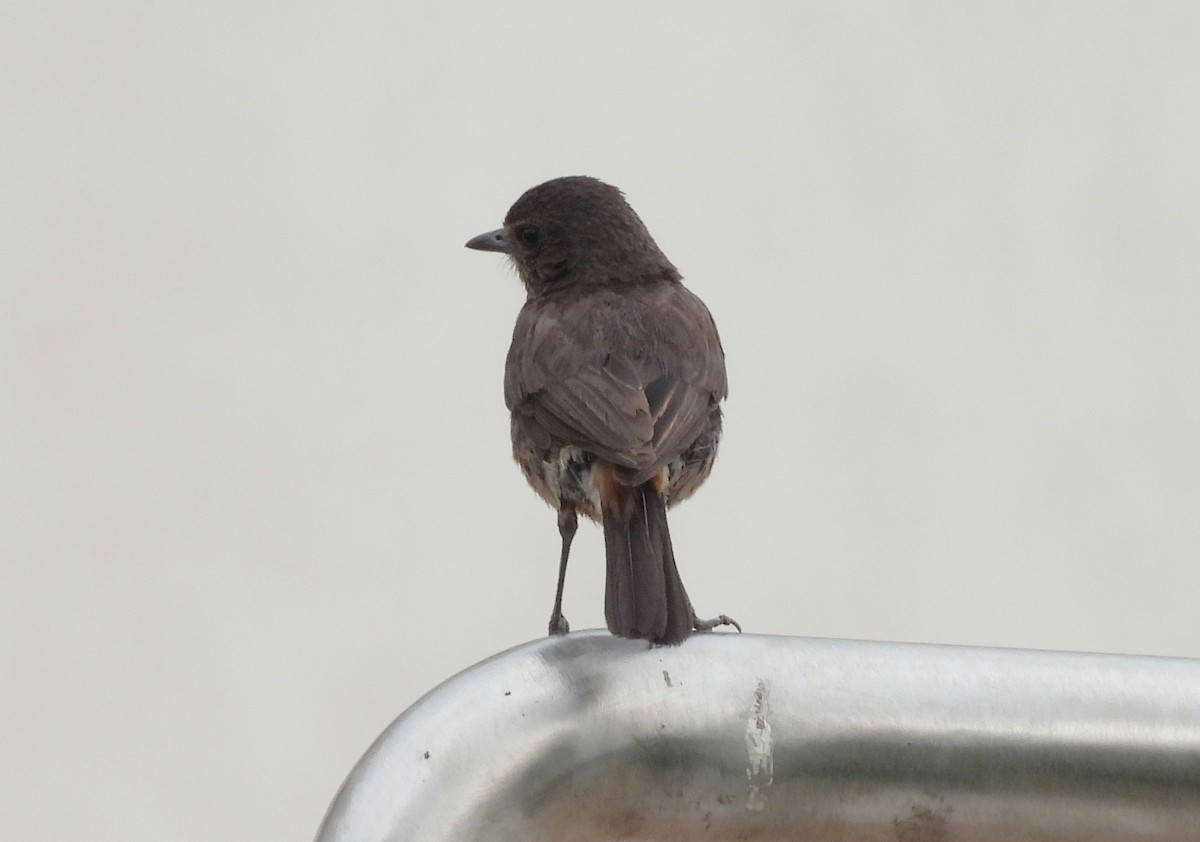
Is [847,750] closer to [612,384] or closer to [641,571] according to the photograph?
[641,571]

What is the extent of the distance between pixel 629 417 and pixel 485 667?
1.20 m

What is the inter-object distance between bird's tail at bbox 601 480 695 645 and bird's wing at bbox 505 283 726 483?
0.06 m

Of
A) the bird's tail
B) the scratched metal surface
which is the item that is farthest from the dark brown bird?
the scratched metal surface

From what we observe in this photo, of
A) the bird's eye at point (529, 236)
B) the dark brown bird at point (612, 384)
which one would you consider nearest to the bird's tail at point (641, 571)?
the dark brown bird at point (612, 384)

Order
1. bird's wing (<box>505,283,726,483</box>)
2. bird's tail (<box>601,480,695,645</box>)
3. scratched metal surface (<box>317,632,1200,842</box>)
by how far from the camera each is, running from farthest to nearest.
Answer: bird's wing (<box>505,283,726,483</box>)
bird's tail (<box>601,480,695,645</box>)
scratched metal surface (<box>317,632,1200,842</box>)

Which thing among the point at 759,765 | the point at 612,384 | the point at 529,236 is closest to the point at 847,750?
the point at 759,765

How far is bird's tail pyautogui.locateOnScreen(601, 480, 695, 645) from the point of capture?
154 centimetres

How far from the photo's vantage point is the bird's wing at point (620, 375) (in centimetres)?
228

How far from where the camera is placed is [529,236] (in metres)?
3.28

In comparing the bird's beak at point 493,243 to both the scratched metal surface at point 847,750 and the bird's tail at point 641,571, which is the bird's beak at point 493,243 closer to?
the bird's tail at point 641,571

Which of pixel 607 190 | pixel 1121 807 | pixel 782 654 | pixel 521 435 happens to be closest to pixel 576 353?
pixel 521 435

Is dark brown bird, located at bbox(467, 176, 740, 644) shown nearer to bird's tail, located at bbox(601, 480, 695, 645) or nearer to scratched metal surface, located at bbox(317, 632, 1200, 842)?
bird's tail, located at bbox(601, 480, 695, 645)

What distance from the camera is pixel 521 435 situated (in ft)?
8.80

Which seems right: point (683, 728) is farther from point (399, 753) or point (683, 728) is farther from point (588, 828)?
point (399, 753)
